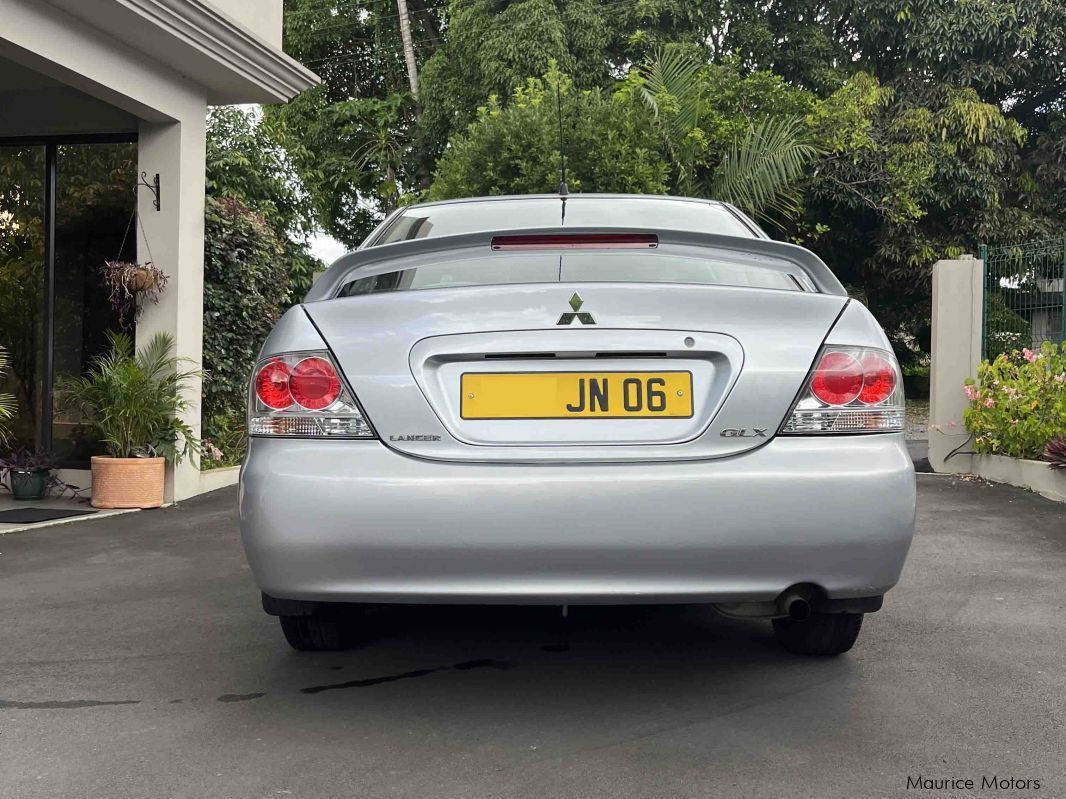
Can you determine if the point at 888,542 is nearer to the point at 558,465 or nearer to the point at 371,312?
the point at 558,465

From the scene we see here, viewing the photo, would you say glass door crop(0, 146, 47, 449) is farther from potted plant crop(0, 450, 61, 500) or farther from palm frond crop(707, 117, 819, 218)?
palm frond crop(707, 117, 819, 218)

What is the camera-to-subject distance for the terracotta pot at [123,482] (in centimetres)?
786

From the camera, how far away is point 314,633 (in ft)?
11.9

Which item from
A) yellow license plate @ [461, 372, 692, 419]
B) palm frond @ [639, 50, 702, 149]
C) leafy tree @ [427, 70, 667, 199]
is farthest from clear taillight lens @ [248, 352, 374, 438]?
palm frond @ [639, 50, 702, 149]

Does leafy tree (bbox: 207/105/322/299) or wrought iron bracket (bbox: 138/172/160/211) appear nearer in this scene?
wrought iron bracket (bbox: 138/172/160/211)

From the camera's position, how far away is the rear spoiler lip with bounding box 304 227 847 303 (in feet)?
10.4

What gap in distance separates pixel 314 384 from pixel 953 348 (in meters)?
8.89

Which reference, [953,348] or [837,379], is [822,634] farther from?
[953,348]

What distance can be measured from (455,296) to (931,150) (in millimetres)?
19600

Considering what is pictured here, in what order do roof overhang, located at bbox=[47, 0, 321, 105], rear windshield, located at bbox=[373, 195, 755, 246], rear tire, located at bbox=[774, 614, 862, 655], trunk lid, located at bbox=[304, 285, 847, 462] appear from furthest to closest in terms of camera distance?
roof overhang, located at bbox=[47, 0, 321, 105], rear windshield, located at bbox=[373, 195, 755, 246], rear tire, located at bbox=[774, 614, 862, 655], trunk lid, located at bbox=[304, 285, 847, 462]

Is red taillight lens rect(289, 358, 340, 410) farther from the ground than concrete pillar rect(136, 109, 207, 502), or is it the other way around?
concrete pillar rect(136, 109, 207, 502)

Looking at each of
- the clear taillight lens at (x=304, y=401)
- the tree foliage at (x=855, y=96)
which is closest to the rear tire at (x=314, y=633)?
the clear taillight lens at (x=304, y=401)

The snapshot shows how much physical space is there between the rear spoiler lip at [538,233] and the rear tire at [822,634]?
1071mm

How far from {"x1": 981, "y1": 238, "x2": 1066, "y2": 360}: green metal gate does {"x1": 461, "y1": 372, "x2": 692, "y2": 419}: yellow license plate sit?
7.74 metres
